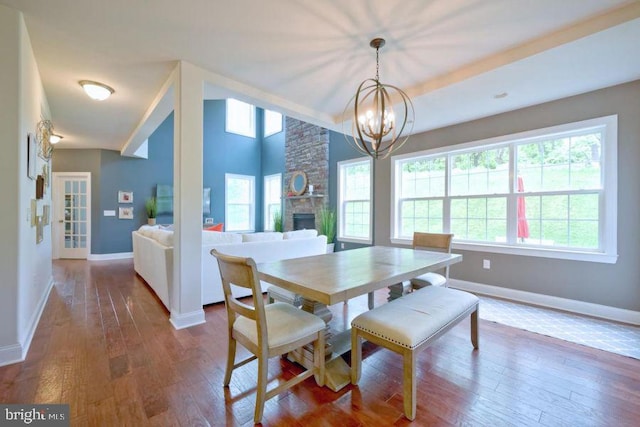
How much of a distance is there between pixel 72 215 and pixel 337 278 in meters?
7.41

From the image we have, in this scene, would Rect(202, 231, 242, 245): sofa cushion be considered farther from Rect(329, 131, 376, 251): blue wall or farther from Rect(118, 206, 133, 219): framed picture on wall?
Rect(118, 206, 133, 219): framed picture on wall

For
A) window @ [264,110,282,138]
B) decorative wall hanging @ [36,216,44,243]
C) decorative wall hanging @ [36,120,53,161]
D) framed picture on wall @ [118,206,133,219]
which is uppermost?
window @ [264,110,282,138]

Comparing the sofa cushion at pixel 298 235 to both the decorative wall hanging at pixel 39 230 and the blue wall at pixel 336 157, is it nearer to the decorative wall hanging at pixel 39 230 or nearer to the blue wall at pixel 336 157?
the blue wall at pixel 336 157

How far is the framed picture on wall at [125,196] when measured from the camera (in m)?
6.50

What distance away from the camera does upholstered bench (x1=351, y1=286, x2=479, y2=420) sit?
59.2 inches

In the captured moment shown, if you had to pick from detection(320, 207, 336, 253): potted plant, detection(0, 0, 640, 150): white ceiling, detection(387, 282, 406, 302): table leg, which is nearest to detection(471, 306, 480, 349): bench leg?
detection(387, 282, 406, 302): table leg

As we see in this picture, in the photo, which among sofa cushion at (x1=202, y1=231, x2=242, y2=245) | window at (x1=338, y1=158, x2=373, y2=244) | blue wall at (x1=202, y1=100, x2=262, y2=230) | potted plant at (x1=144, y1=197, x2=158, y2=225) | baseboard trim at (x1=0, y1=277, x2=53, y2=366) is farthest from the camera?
blue wall at (x1=202, y1=100, x2=262, y2=230)

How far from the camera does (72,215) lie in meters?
6.36

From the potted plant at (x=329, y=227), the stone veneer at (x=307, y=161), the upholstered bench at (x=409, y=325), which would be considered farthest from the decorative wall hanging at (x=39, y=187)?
the stone veneer at (x=307, y=161)

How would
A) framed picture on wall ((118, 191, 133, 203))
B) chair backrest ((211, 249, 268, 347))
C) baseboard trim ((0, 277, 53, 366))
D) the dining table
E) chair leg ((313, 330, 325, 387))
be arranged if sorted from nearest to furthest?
1. chair backrest ((211, 249, 268, 347))
2. the dining table
3. chair leg ((313, 330, 325, 387))
4. baseboard trim ((0, 277, 53, 366))
5. framed picture on wall ((118, 191, 133, 203))

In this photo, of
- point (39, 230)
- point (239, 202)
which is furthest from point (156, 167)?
point (39, 230)

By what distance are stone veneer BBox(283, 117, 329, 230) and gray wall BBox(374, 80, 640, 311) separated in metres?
2.73

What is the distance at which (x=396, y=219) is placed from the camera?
4805 millimetres

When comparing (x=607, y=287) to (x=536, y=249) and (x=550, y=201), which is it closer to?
(x=536, y=249)
